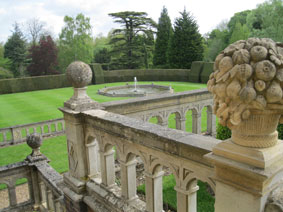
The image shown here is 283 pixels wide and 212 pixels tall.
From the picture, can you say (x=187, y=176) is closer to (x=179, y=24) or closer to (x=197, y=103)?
(x=197, y=103)

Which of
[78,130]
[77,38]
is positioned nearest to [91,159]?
[78,130]

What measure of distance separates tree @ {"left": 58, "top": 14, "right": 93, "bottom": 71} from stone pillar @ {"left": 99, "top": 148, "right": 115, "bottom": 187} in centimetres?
4208

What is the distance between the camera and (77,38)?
144 feet

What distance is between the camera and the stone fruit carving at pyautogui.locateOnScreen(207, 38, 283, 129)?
1469 millimetres

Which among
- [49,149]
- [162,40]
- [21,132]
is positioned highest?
[162,40]

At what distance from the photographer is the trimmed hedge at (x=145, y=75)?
1460 inches

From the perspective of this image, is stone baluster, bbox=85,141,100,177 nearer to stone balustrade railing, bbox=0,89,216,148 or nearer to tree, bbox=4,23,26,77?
stone balustrade railing, bbox=0,89,216,148

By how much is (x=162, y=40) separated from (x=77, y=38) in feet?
49.2

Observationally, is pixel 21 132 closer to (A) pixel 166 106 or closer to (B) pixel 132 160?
(A) pixel 166 106

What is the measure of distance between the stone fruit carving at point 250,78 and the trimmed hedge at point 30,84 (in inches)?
1290

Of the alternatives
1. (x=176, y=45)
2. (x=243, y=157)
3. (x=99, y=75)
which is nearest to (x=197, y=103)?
(x=243, y=157)

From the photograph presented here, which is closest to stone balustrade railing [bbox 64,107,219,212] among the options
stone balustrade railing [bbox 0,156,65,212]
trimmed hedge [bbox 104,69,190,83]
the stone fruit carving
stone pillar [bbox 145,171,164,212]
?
stone pillar [bbox 145,171,164,212]

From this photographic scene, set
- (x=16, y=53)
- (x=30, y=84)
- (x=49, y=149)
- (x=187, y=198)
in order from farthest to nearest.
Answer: (x=16, y=53) < (x=30, y=84) < (x=49, y=149) < (x=187, y=198)

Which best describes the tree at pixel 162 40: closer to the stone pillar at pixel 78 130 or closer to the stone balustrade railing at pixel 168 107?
the stone balustrade railing at pixel 168 107
